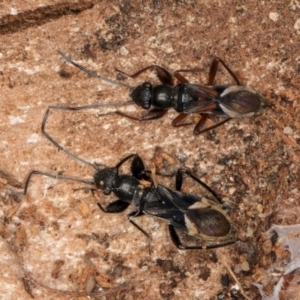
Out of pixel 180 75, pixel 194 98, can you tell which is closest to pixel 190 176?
pixel 194 98

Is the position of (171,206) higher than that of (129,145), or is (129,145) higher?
(129,145)

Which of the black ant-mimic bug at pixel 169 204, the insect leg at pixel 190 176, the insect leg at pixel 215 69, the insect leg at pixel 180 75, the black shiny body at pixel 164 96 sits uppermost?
the insect leg at pixel 215 69

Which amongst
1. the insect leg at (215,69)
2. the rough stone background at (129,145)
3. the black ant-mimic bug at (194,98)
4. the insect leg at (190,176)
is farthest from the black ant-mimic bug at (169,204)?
the insect leg at (215,69)

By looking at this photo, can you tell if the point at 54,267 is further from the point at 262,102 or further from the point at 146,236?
the point at 262,102

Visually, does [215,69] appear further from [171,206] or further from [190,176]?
[171,206]

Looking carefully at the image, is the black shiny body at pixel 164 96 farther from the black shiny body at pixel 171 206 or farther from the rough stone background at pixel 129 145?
the black shiny body at pixel 171 206

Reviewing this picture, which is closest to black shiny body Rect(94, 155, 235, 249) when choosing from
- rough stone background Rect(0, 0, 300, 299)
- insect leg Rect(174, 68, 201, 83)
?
rough stone background Rect(0, 0, 300, 299)

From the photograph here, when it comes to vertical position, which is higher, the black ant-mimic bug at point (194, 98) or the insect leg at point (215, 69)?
the insect leg at point (215, 69)
